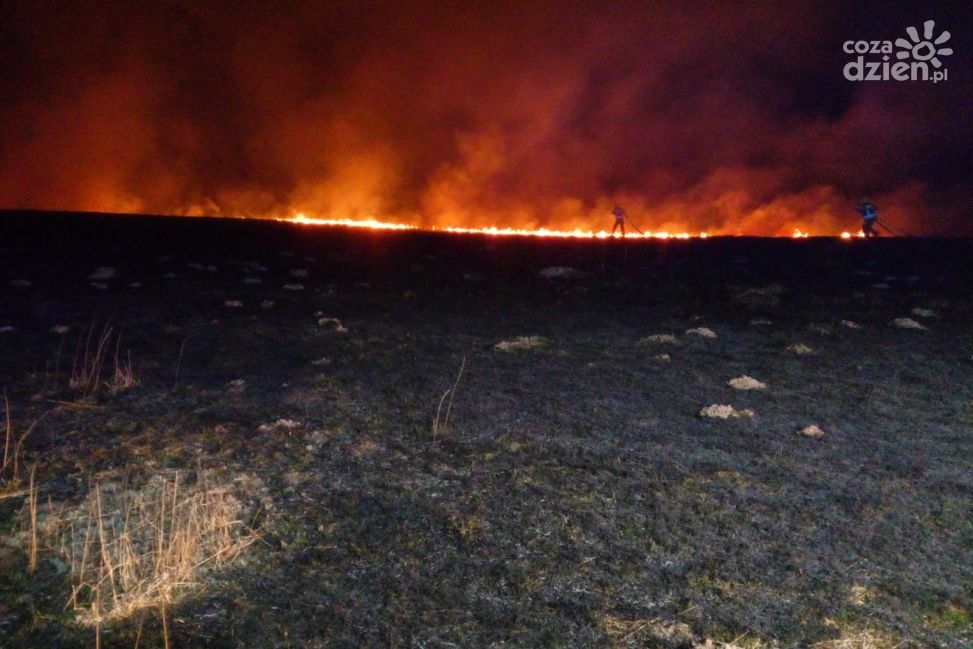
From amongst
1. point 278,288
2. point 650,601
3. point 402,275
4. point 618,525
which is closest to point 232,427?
point 618,525

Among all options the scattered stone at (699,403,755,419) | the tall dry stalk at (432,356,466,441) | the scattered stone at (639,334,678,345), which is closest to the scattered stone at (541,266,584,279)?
the scattered stone at (639,334,678,345)

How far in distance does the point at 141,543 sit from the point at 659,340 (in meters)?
9.73

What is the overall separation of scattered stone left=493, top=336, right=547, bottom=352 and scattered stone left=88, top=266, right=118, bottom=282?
1162 centimetres

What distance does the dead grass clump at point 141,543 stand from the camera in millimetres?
4832

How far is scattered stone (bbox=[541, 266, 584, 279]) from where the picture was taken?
2117cm

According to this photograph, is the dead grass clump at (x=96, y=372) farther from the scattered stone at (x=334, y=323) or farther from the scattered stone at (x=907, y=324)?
the scattered stone at (x=907, y=324)

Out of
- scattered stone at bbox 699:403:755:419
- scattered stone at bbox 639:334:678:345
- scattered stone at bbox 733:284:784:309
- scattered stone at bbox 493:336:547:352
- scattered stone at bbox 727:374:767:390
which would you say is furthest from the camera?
scattered stone at bbox 733:284:784:309

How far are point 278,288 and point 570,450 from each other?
12542mm

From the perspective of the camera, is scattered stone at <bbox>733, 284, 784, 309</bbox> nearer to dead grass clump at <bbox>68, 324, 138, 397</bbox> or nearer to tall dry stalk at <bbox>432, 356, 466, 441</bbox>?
tall dry stalk at <bbox>432, 356, 466, 441</bbox>

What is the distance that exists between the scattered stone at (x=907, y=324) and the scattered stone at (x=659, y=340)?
4947 mm

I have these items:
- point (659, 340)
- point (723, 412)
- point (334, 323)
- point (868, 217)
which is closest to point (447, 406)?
point (723, 412)

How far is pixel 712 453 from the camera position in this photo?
750 centimetres

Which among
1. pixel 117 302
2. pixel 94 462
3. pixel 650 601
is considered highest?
pixel 117 302

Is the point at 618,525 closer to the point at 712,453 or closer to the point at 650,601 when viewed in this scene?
the point at 650,601
